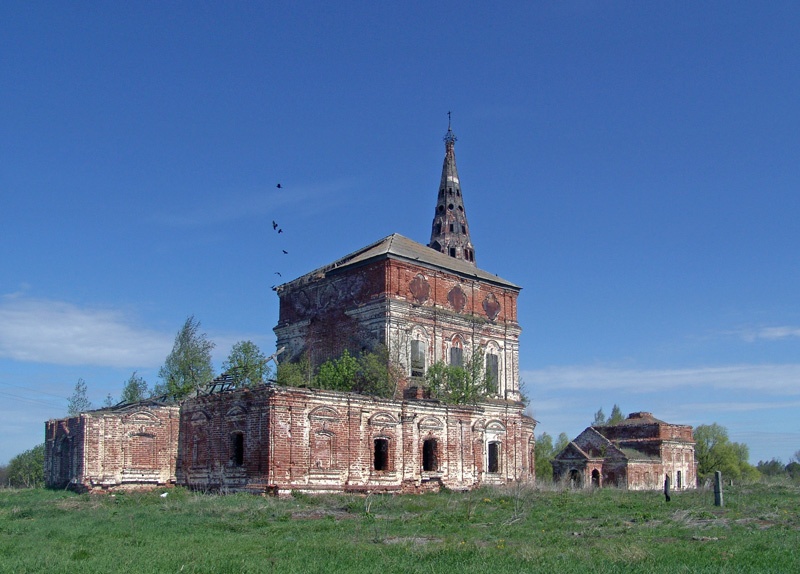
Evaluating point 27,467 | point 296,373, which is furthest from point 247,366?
point 27,467

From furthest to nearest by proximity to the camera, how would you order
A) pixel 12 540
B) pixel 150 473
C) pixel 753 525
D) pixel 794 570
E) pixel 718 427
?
pixel 718 427
pixel 150 473
pixel 753 525
pixel 12 540
pixel 794 570

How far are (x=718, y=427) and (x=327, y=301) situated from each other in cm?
3983

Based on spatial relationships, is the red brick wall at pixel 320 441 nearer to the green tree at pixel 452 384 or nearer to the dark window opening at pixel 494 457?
the green tree at pixel 452 384

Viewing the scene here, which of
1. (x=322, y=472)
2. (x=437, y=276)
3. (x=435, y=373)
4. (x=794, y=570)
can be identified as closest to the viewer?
(x=794, y=570)

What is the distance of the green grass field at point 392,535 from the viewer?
11.5 meters

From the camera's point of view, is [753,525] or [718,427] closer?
[753,525]

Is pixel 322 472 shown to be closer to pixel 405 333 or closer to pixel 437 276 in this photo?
pixel 405 333

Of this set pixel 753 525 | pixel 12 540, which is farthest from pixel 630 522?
pixel 12 540

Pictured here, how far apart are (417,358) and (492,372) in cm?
482

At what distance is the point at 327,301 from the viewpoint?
3634 cm

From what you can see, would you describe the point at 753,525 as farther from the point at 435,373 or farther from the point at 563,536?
the point at 435,373

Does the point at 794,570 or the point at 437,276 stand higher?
the point at 437,276

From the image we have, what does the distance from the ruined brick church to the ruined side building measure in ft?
24.3

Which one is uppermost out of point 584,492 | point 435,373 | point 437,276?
point 437,276
